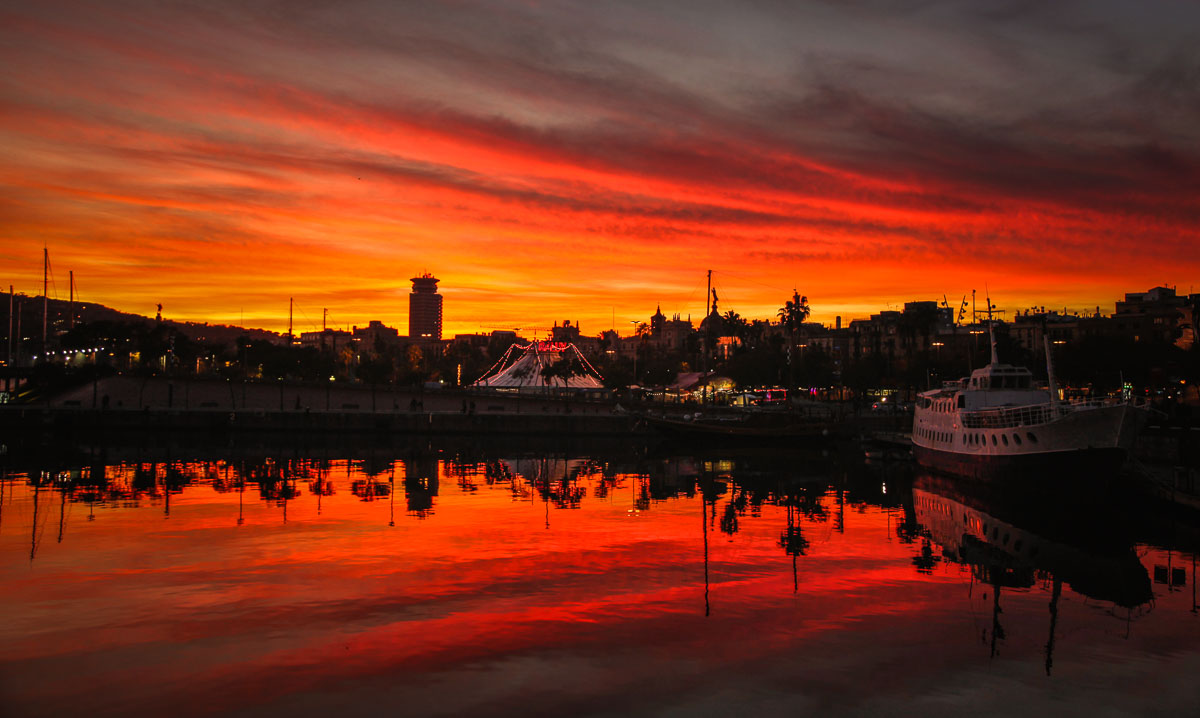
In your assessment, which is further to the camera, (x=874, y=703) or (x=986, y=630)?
(x=986, y=630)

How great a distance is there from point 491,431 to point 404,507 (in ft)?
239

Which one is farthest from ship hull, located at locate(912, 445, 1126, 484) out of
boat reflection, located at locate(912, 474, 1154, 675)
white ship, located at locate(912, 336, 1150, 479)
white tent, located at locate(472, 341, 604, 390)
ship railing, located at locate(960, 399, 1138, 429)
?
white tent, located at locate(472, 341, 604, 390)

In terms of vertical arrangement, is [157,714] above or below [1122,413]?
below

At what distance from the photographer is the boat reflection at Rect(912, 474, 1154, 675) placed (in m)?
27.5

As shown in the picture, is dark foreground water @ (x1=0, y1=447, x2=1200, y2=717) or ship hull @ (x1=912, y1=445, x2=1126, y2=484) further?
ship hull @ (x1=912, y1=445, x2=1126, y2=484)

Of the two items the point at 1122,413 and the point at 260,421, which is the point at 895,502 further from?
the point at 260,421

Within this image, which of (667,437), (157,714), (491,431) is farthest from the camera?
(491,431)

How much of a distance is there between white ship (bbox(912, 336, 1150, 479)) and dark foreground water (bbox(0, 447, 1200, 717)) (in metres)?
2.53

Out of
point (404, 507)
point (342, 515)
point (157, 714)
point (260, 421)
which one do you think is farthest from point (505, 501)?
A: point (260, 421)

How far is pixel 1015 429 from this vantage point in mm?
50969

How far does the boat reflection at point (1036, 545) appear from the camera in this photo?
90.2 ft

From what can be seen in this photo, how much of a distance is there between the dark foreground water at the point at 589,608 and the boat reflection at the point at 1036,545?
171 millimetres

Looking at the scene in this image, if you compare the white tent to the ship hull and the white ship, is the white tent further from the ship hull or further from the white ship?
the ship hull

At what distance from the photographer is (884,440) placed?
8669 cm
